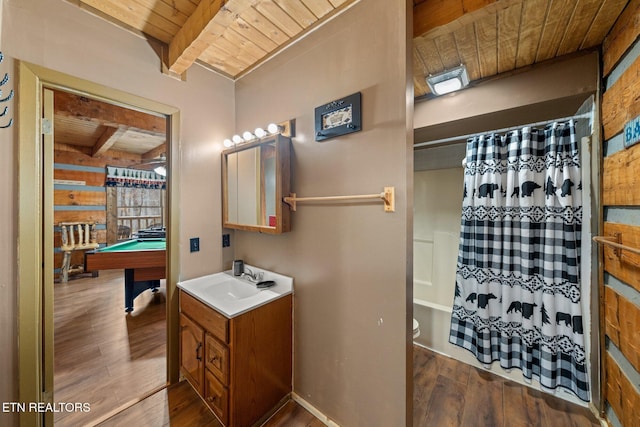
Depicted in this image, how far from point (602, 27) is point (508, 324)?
201 centimetres

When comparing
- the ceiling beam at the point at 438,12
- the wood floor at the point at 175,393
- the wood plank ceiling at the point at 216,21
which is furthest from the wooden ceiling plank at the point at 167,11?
the wood floor at the point at 175,393

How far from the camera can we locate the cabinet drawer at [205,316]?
55.6 inches

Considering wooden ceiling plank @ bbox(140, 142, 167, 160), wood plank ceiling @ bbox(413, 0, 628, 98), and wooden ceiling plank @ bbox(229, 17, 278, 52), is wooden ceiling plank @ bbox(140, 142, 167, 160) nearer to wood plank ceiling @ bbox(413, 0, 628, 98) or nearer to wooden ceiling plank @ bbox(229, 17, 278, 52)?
wooden ceiling plank @ bbox(229, 17, 278, 52)

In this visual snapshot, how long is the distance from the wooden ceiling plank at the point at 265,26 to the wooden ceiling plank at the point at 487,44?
1.22 meters

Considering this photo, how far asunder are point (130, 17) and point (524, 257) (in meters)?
3.25

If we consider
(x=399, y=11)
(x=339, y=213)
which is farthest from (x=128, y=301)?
(x=399, y=11)

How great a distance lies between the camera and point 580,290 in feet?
5.35

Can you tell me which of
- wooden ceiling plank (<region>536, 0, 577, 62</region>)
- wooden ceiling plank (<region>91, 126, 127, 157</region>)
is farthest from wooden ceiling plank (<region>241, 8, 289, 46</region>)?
wooden ceiling plank (<region>91, 126, 127, 157</region>)

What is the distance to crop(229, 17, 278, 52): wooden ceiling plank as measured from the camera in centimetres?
157

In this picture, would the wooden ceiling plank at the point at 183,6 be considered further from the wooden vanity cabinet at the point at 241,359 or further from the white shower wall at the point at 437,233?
the white shower wall at the point at 437,233

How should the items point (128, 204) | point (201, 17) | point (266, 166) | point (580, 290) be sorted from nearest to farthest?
1. point (201, 17)
2. point (580, 290)
3. point (266, 166)
4. point (128, 204)

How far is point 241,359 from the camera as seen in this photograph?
141cm

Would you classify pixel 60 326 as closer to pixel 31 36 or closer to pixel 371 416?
pixel 31 36

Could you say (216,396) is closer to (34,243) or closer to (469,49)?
(34,243)
